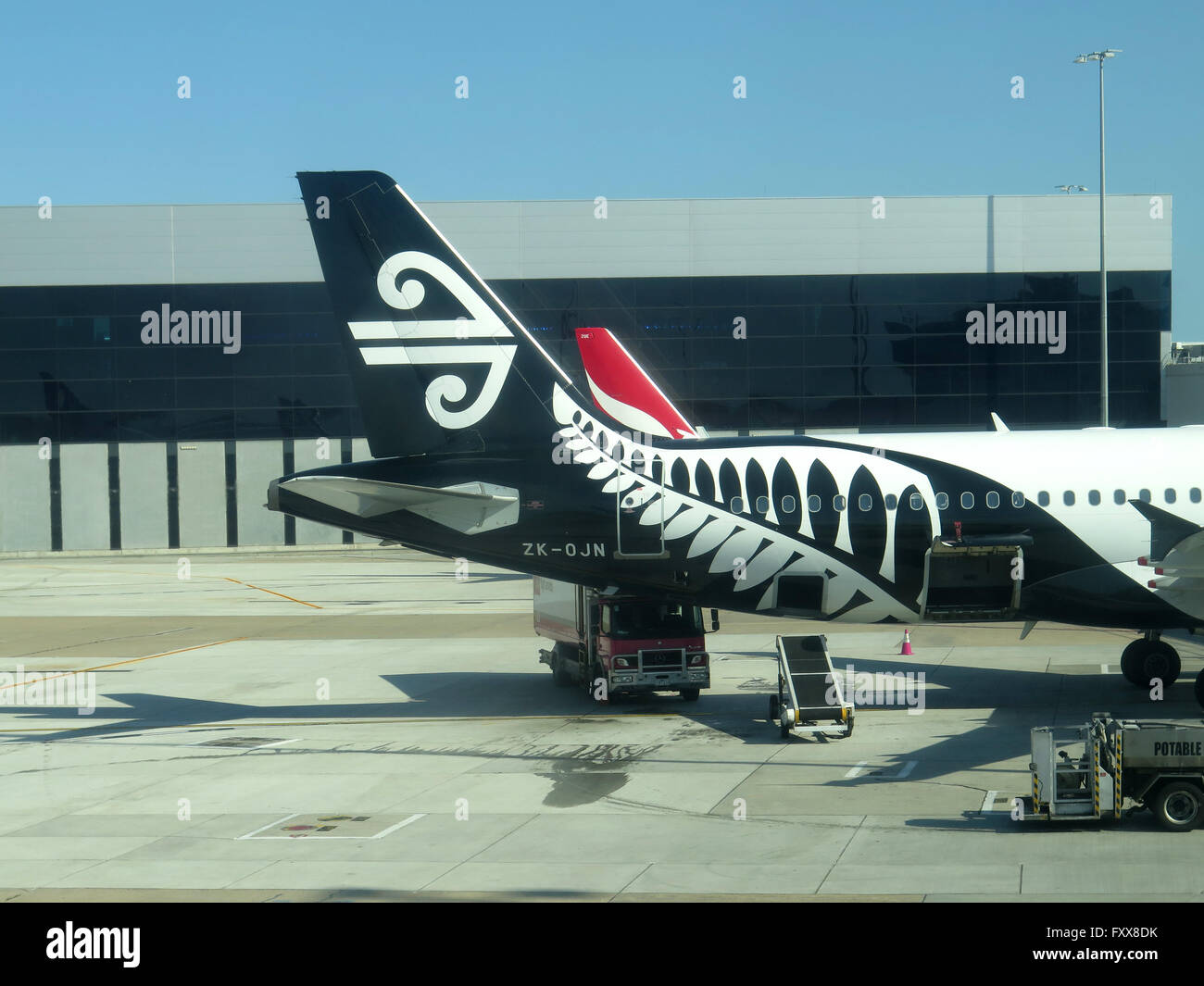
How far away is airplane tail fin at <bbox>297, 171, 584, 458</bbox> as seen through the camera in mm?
23125

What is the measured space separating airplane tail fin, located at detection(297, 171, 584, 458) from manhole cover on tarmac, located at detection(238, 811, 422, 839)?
26.9ft

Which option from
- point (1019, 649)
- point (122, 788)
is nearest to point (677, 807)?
point (122, 788)

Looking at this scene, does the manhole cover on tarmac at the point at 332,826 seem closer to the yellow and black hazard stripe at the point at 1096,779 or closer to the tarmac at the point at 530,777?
the tarmac at the point at 530,777

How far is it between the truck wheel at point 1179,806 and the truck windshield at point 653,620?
11.1 metres

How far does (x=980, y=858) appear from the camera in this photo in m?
14.5

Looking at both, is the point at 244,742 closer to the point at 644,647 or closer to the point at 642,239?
the point at 644,647

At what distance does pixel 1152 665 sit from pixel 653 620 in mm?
10494

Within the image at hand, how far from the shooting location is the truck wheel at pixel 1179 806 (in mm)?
15656

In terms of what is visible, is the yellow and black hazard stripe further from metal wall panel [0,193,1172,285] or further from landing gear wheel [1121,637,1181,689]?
metal wall panel [0,193,1172,285]

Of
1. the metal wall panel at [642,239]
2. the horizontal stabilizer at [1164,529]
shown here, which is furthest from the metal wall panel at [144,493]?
the horizontal stabilizer at [1164,529]

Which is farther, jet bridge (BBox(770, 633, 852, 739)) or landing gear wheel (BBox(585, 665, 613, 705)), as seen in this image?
landing gear wheel (BBox(585, 665, 613, 705))

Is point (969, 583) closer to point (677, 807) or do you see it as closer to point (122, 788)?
point (677, 807)

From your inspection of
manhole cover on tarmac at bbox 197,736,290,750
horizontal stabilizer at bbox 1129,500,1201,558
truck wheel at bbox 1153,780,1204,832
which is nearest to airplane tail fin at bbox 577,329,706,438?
horizontal stabilizer at bbox 1129,500,1201,558
